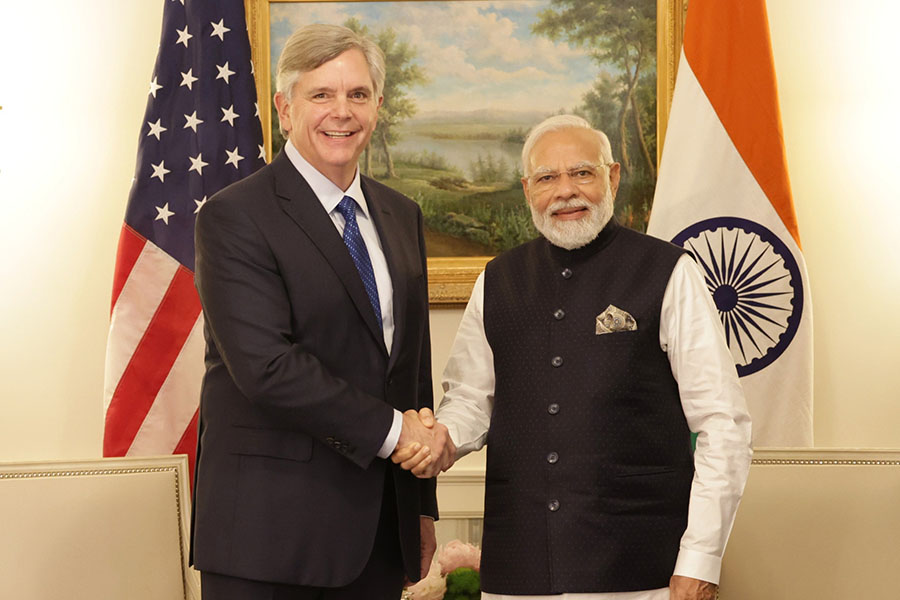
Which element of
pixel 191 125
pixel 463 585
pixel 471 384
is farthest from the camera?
pixel 191 125

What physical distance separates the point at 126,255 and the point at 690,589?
2.33 metres

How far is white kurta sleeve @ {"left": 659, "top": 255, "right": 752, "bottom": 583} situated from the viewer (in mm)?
2107

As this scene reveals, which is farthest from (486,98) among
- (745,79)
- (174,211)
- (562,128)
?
(562,128)

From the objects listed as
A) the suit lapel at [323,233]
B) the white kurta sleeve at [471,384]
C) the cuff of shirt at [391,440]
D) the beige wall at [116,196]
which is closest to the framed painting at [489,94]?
the beige wall at [116,196]

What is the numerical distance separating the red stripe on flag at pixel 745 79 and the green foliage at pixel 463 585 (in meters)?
1.80

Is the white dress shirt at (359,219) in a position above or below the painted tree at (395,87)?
below

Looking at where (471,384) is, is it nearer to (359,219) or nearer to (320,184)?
(359,219)

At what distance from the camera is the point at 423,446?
2131 mm

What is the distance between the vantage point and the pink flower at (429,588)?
99.8 inches

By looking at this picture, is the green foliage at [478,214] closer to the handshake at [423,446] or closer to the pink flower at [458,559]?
the pink flower at [458,559]

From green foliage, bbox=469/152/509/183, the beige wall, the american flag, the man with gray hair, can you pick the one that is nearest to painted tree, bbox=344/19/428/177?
green foliage, bbox=469/152/509/183

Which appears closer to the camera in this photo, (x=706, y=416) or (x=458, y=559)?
(x=706, y=416)

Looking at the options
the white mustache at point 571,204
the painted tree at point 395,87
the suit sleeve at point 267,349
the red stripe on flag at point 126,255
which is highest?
the painted tree at point 395,87

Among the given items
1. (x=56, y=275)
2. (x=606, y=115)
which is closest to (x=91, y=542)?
(x=56, y=275)
